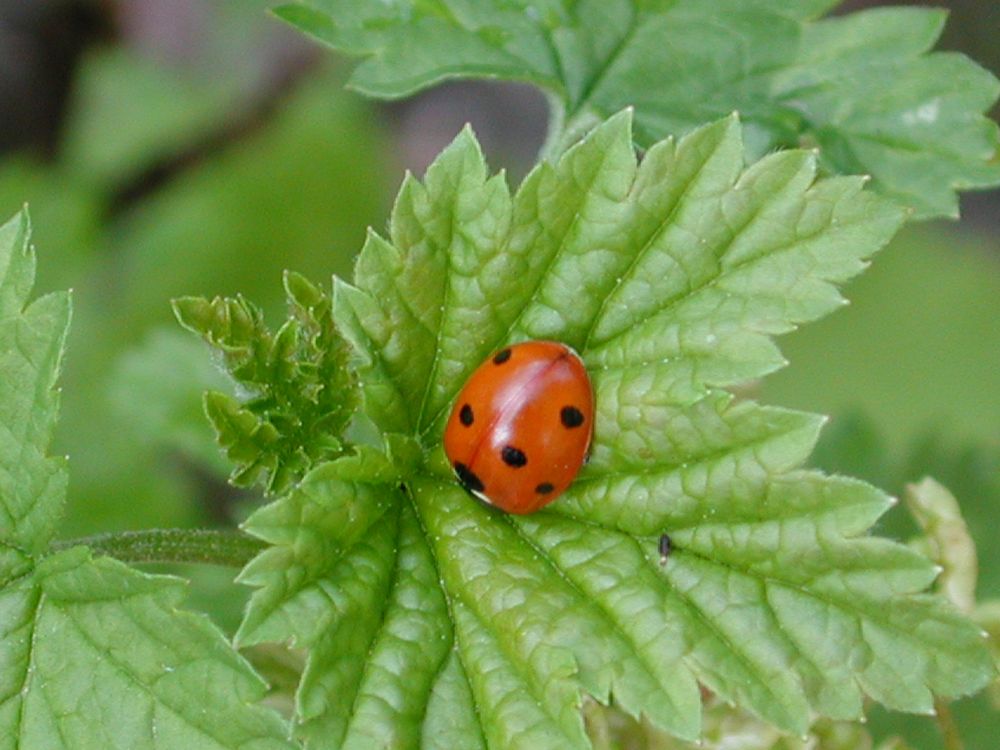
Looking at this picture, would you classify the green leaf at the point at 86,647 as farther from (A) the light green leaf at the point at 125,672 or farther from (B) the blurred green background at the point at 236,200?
(B) the blurred green background at the point at 236,200

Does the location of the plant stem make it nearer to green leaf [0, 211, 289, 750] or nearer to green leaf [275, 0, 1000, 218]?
green leaf [0, 211, 289, 750]

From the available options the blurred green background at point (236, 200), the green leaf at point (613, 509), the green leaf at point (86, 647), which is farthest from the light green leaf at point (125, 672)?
the blurred green background at point (236, 200)

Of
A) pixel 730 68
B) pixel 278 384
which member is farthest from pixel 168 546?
pixel 730 68

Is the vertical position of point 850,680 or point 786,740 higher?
point 850,680

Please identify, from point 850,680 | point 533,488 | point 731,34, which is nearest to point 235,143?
point 731,34

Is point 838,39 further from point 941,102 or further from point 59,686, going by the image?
point 59,686
